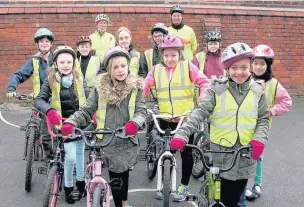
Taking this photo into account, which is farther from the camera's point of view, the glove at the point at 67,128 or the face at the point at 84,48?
the face at the point at 84,48

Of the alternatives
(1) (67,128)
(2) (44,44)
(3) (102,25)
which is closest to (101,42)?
(3) (102,25)

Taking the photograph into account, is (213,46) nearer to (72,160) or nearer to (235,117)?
(72,160)

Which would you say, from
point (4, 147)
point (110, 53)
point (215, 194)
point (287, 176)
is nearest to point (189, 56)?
point (287, 176)

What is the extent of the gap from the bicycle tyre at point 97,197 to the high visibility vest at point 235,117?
1.16m

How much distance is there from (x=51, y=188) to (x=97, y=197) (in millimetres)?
852

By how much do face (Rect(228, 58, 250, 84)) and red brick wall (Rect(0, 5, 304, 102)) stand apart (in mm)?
6971

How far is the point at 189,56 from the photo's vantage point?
8344mm

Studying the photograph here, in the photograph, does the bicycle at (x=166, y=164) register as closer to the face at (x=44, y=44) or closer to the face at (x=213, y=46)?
the face at (x=44, y=44)

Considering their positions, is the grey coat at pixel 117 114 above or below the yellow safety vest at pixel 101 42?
below

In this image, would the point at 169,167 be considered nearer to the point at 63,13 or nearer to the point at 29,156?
the point at 29,156

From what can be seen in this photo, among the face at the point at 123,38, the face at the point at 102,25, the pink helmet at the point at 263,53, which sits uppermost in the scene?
the face at the point at 102,25

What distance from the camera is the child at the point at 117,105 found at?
164 inches

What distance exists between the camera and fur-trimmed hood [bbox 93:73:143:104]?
4.14 metres

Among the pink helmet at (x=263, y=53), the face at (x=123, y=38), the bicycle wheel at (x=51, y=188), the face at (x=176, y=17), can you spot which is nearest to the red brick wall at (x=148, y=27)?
the face at (x=176, y=17)
